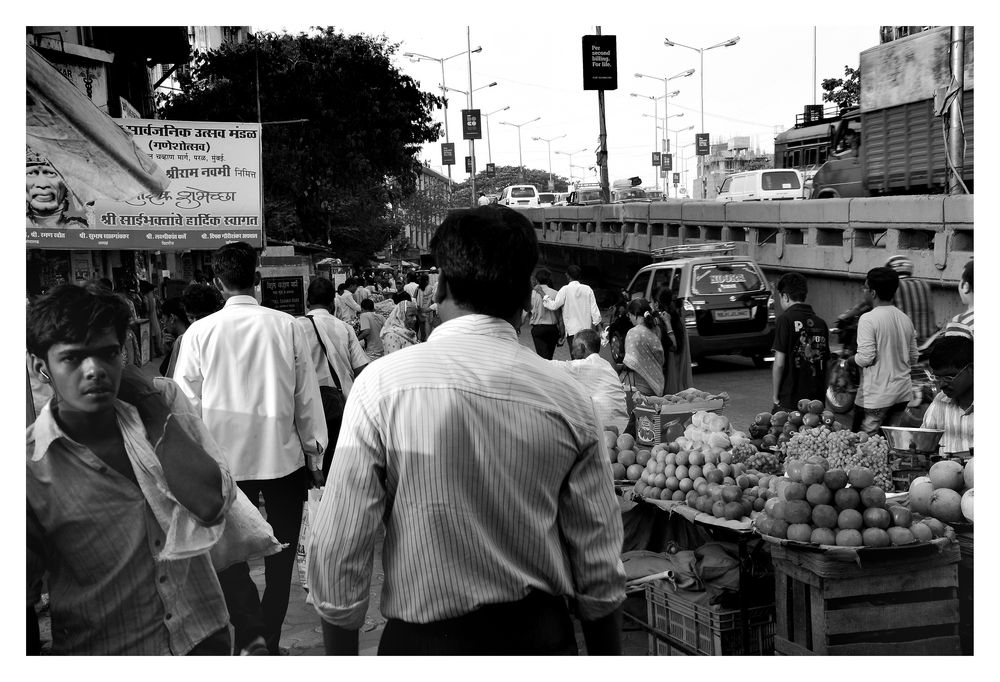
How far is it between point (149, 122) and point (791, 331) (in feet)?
16.6

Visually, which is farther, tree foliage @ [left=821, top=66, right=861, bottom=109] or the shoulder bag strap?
tree foliage @ [left=821, top=66, right=861, bottom=109]

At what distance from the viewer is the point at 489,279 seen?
2156 mm

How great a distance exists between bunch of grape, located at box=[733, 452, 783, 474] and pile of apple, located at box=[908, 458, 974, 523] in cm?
115

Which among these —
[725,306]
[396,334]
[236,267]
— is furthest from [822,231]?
[236,267]

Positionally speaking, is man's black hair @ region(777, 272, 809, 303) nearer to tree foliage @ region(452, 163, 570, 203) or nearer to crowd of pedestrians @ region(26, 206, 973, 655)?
crowd of pedestrians @ region(26, 206, 973, 655)

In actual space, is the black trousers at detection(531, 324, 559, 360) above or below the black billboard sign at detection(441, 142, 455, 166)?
below

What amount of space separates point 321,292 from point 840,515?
3.63 meters

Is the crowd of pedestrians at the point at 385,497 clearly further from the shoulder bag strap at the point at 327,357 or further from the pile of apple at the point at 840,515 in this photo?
the shoulder bag strap at the point at 327,357

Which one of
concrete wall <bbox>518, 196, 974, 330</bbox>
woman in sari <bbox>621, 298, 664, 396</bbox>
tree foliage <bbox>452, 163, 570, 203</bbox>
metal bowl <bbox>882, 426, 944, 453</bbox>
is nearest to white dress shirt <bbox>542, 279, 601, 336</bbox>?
concrete wall <bbox>518, 196, 974, 330</bbox>

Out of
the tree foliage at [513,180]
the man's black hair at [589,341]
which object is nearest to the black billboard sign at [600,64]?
the man's black hair at [589,341]

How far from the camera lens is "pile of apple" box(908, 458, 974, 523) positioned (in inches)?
170

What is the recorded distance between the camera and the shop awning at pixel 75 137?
4.58 m

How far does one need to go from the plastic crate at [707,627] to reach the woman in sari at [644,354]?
14.2 feet

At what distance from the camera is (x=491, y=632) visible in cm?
219
